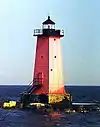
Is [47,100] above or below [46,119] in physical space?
above

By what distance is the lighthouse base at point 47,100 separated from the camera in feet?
229

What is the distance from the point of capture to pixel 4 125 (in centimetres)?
5900

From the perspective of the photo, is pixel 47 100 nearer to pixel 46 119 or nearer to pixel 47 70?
pixel 47 70

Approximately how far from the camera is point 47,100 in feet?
229

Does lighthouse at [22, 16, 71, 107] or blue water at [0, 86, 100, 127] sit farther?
lighthouse at [22, 16, 71, 107]

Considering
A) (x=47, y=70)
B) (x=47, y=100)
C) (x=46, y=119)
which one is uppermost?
(x=47, y=70)

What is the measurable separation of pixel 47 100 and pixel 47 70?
4.01 m

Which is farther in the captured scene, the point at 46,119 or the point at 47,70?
the point at 47,70

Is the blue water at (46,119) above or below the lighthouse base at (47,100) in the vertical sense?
below

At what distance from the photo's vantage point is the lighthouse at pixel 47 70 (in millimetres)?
70312

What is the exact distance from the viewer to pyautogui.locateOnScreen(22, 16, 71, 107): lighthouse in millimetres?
70312

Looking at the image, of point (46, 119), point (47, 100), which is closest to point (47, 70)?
point (47, 100)

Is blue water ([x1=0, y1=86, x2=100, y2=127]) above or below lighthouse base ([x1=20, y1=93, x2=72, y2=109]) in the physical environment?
below

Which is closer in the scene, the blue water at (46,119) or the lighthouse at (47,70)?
the blue water at (46,119)
